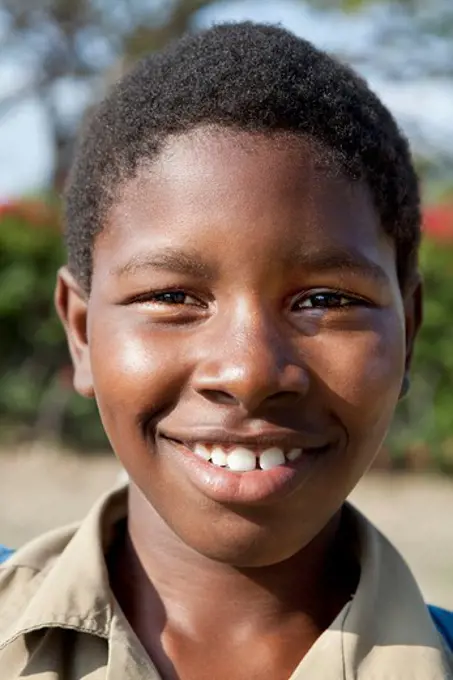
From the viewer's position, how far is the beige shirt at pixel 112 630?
1.59 meters

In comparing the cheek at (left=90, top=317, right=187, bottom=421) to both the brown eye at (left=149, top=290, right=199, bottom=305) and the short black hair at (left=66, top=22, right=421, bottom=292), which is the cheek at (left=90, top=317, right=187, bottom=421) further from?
the short black hair at (left=66, top=22, right=421, bottom=292)

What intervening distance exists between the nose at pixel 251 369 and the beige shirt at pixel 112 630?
45 cm

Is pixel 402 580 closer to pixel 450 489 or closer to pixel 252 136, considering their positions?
pixel 252 136

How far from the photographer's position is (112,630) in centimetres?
162

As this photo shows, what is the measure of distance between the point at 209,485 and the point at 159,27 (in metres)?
11.7

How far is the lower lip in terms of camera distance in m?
1.50

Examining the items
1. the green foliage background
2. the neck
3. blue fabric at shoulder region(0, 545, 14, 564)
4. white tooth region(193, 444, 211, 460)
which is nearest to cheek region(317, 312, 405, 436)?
white tooth region(193, 444, 211, 460)

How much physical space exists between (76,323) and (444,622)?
94cm

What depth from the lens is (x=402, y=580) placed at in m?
1.79

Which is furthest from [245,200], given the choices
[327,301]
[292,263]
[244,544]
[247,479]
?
[244,544]

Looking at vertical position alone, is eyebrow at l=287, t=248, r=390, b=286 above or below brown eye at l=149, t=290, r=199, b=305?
above

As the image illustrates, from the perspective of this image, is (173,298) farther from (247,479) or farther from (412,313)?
(412,313)

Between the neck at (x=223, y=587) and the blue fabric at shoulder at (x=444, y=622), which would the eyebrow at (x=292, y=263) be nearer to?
the neck at (x=223, y=587)

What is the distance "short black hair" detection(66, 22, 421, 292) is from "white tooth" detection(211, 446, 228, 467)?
1.55ft
